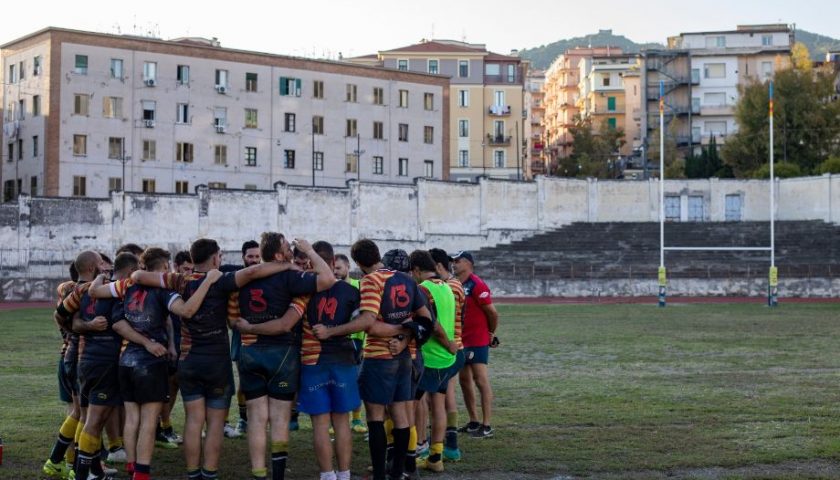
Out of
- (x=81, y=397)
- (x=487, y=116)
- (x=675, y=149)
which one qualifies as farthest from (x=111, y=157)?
(x=81, y=397)

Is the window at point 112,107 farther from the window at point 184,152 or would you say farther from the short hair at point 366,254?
the short hair at point 366,254

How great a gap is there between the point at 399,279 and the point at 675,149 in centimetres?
9206

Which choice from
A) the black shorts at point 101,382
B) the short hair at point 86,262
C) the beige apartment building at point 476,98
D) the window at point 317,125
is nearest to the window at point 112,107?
the window at point 317,125

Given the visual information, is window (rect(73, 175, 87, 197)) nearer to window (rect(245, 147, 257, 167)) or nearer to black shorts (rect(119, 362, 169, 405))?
window (rect(245, 147, 257, 167))

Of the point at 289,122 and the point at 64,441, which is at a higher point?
the point at 289,122

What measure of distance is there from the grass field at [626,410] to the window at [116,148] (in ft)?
150

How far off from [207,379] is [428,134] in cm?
7737

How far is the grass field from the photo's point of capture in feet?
38.0

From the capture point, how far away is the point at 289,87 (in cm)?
7944

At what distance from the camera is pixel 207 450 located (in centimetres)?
1055

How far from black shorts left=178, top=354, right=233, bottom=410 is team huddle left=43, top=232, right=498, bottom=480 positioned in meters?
0.01

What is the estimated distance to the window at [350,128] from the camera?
82.6 meters

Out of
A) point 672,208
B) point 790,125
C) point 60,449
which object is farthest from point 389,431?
point 790,125

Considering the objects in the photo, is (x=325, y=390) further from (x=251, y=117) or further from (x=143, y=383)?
(x=251, y=117)
